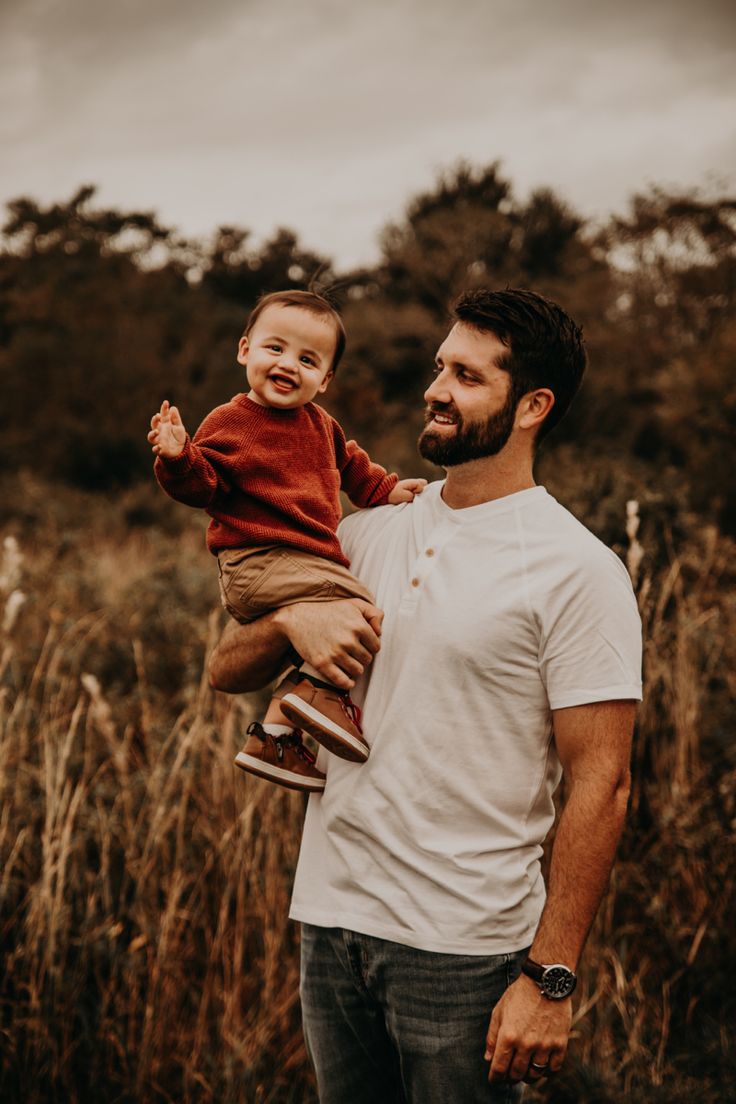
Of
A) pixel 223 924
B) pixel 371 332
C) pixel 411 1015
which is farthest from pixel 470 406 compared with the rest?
pixel 371 332

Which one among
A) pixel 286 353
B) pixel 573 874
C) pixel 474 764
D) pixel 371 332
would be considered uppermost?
pixel 371 332

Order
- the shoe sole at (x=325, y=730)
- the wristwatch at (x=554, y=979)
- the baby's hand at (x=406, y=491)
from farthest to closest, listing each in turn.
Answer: the baby's hand at (x=406, y=491) < the shoe sole at (x=325, y=730) < the wristwatch at (x=554, y=979)

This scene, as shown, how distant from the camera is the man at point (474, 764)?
1592 millimetres

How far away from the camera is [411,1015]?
165 centimetres

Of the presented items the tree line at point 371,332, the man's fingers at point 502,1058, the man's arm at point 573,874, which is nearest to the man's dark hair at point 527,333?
the man's arm at point 573,874

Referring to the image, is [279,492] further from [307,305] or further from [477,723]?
[477,723]

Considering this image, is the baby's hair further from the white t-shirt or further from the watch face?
the watch face

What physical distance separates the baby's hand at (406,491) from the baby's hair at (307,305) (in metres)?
0.35

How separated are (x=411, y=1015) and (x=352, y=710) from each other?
60 cm

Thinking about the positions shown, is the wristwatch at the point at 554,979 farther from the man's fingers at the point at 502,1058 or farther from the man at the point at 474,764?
the man's fingers at the point at 502,1058

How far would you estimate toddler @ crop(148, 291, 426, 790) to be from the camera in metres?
1.89

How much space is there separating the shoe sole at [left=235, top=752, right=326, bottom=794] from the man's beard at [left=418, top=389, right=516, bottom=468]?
0.75 meters

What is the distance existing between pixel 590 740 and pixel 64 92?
25.8 m

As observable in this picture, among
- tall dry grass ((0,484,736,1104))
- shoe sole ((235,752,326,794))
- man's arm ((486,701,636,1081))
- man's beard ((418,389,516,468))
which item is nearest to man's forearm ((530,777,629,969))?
man's arm ((486,701,636,1081))
